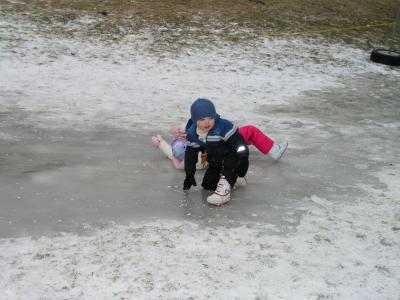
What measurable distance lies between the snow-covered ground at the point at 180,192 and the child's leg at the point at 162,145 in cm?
13

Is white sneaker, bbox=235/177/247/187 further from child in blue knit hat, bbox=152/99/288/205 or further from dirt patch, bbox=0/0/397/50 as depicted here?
dirt patch, bbox=0/0/397/50

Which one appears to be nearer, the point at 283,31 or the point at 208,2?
the point at 283,31

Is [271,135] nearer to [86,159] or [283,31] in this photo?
[86,159]

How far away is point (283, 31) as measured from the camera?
12633 mm

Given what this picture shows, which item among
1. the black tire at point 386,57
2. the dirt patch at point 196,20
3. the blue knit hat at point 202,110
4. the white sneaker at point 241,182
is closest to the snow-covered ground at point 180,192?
the white sneaker at point 241,182

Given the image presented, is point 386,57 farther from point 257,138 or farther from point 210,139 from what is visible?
point 210,139

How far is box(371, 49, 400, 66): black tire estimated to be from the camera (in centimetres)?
1081

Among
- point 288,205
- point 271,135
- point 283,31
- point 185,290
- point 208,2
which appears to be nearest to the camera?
point 185,290

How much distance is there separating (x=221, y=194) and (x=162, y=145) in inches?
57.3

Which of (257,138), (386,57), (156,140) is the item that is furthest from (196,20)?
(257,138)

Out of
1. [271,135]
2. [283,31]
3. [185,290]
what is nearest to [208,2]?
[283,31]

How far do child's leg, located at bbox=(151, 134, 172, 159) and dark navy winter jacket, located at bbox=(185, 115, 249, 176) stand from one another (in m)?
0.90

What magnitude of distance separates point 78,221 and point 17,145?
2044 mm

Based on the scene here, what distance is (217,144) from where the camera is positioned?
16.1 feet
